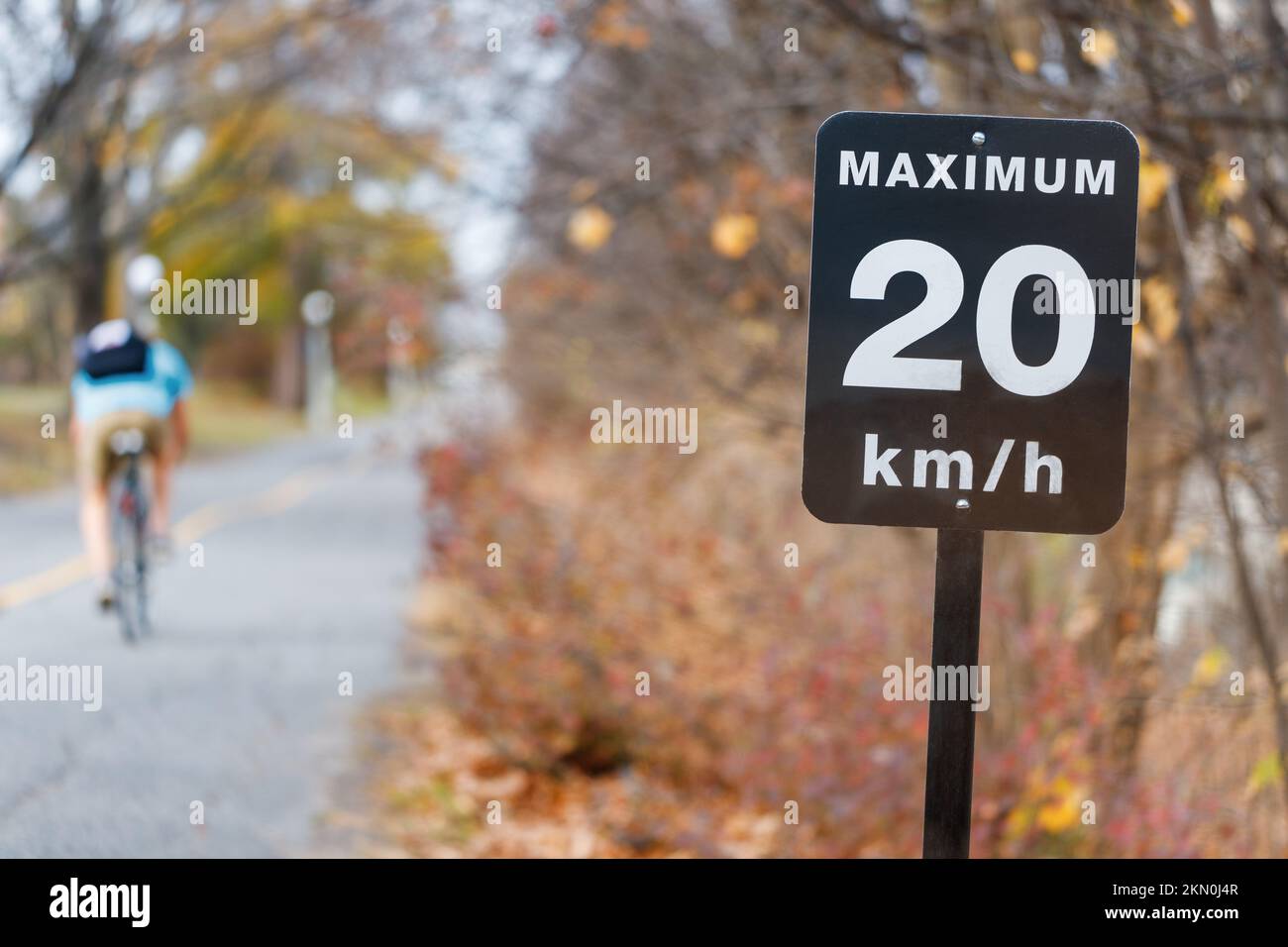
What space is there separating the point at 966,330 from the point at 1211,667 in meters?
3.32

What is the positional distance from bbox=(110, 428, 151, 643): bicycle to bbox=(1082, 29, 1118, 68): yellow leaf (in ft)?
20.9

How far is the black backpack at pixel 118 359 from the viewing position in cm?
934

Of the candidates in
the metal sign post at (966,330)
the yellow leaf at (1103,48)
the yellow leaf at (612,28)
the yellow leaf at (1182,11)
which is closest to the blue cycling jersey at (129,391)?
the yellow leaf at (612,28)

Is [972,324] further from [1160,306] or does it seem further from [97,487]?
[97,487]

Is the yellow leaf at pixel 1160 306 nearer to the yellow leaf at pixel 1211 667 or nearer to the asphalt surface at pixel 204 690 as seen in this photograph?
the yellow leaf at pixel 1211 667

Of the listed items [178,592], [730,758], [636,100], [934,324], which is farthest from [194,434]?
[934,324]

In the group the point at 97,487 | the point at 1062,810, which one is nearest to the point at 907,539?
the point at 1062,810

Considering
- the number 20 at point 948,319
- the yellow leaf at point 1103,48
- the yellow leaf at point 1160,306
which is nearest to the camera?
the number 20 at point 948,319

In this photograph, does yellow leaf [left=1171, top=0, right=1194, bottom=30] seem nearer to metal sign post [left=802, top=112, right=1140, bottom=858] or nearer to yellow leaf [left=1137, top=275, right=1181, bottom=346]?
yellow leaf [left=1137, top=275, right=1181, bottom=346]

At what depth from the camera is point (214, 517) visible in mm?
18875

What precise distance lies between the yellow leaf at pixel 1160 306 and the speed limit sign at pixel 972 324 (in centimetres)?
286

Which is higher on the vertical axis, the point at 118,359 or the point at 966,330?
the point at 118,359
